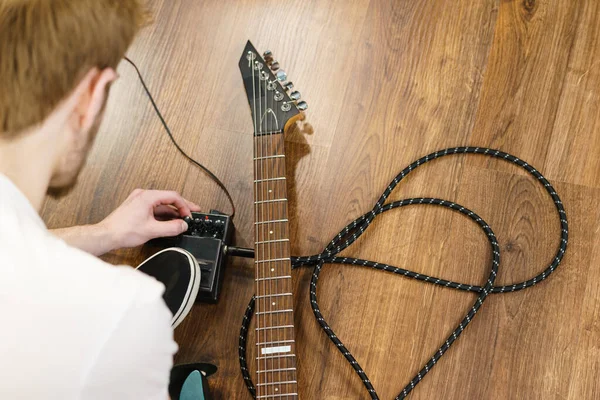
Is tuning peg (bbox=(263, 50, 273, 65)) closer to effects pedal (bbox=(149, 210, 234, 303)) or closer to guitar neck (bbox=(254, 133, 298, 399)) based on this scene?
guitar neck (bbox=(254, 133, 298, 399))

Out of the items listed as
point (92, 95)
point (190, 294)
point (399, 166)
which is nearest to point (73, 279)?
point (92, 95)

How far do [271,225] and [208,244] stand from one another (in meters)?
0.16

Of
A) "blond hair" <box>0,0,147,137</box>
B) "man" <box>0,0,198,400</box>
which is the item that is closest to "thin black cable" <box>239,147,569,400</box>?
"man" <box>0,0,198,400</box>

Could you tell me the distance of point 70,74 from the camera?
0.76 metres

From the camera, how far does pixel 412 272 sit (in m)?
1.28

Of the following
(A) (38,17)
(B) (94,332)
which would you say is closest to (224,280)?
(B) (94,332)

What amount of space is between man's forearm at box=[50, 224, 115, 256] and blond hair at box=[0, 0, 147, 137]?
55 centimetres

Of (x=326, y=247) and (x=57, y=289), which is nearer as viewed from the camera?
(x=57, y=289)

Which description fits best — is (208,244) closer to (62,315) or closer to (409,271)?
(409,271)

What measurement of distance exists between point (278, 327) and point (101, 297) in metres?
Result: 0.56

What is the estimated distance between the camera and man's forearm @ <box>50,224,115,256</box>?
1.26 m

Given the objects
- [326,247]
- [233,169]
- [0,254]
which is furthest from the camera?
[233,169]

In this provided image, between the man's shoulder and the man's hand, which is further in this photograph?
the man's hand

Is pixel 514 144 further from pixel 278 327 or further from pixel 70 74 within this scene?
pixel 70 74
